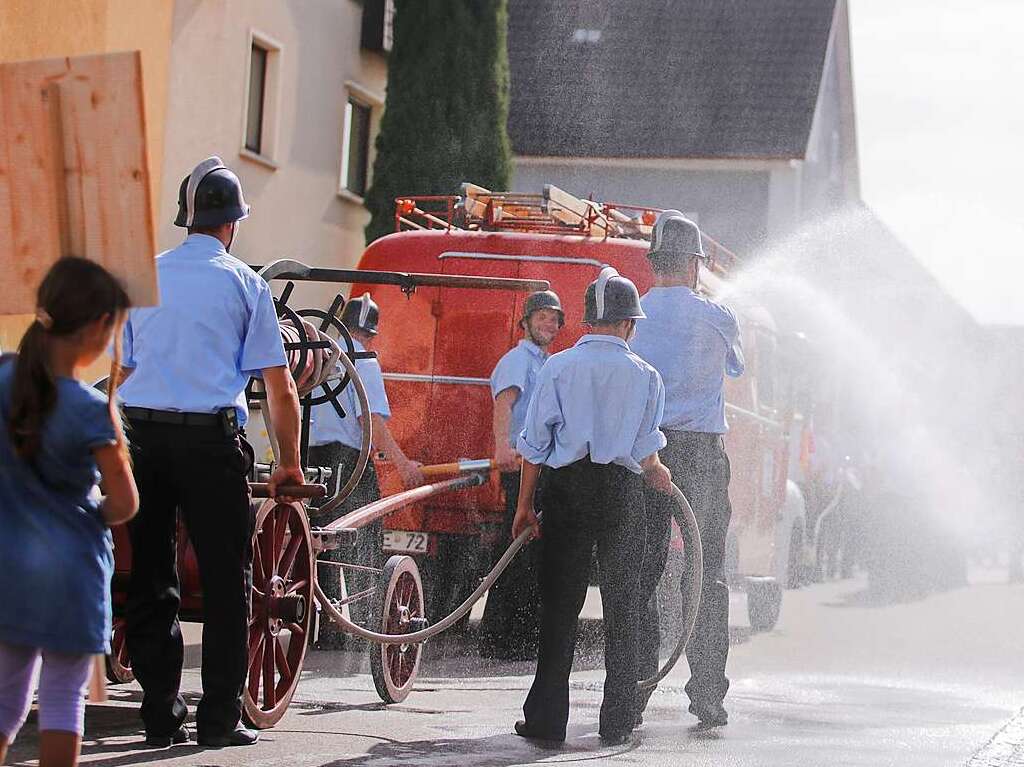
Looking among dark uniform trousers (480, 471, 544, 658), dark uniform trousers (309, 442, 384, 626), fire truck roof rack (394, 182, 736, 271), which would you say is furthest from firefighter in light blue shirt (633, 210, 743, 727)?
fire truck roof rack (394, 182, 736, 271)

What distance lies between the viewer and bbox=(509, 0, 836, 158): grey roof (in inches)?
1235

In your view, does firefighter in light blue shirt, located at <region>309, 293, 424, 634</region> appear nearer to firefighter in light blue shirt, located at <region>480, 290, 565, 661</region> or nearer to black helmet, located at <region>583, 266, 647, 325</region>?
firefighter in light blue shirt, located at <region>480, 290, 565, 661</region>

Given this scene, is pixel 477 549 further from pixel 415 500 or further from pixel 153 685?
pixel 153 685

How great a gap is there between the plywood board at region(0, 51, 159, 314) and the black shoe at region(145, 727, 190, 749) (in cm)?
182

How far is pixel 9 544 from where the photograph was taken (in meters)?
4.51

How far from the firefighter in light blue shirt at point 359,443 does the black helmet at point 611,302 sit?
7.44 ft

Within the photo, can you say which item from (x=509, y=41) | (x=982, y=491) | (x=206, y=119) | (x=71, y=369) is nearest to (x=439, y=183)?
(x=206, y=119)

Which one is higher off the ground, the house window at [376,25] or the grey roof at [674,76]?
the grey roof at [674,76]

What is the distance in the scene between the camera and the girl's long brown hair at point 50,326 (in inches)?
177

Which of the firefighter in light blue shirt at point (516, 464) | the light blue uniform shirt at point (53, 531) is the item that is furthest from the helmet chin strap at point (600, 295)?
the light blue uniform shirt at point (53, 531)

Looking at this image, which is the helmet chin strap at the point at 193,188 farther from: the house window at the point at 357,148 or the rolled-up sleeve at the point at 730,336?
the house window at the point at 357,148

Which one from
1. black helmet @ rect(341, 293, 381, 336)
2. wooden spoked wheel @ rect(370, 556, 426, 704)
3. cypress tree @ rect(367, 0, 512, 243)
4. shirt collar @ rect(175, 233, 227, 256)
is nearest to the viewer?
shirt collar @ rect(175, 233, 227, 256)

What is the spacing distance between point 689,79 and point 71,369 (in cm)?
2885

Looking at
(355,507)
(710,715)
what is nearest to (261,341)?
(710,715)
